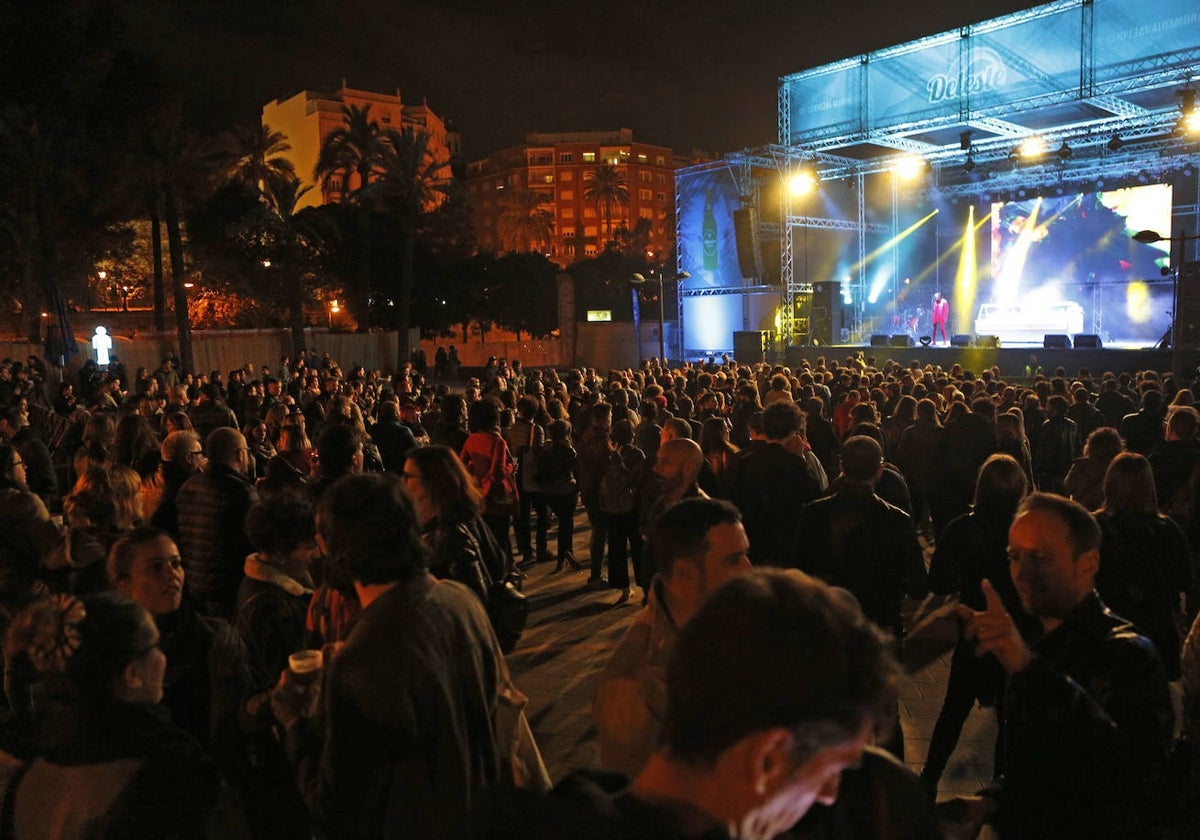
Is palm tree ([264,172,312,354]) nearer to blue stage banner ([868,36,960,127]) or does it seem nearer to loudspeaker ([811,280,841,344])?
loudspeaker ([811,280,841,344])

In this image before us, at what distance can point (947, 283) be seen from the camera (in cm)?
3444

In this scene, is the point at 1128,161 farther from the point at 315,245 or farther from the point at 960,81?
the point at 315,245

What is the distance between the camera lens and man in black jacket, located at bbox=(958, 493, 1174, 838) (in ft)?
6.51

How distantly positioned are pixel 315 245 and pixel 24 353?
13.6m

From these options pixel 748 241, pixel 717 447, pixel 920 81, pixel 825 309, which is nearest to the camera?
pixel 717 447

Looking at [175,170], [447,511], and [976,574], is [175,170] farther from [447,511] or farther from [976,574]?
[976,574]

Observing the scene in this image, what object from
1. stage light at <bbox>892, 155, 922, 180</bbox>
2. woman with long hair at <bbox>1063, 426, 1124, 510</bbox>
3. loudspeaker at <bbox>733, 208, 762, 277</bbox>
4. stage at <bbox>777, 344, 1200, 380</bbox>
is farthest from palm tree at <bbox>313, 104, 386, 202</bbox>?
woman with long hair at <bbox>1063, 426, 1124, 510</bbox>

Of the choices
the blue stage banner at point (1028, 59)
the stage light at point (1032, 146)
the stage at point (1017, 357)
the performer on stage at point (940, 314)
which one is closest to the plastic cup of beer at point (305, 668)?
the stage at point (1017, 357)

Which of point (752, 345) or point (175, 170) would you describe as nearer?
point (752, 345)

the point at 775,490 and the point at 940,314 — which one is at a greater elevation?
the point at 940,314

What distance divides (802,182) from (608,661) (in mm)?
27768

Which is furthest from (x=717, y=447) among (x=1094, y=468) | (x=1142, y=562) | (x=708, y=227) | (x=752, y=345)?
(x=708, y=227)

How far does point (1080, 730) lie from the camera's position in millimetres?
1977

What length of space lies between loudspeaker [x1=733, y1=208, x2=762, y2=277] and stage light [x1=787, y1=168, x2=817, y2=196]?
1.48 metres
